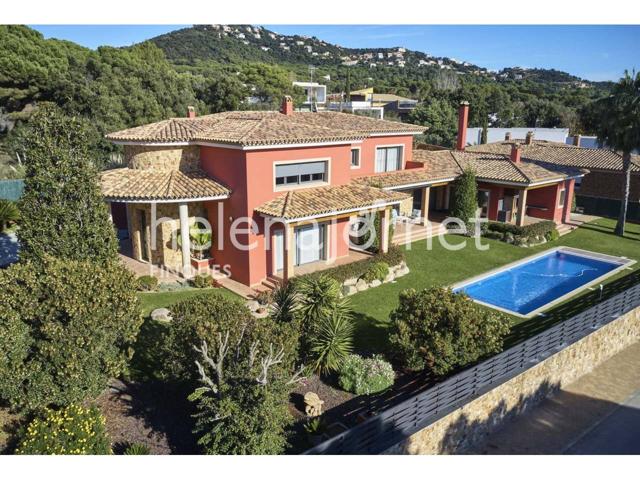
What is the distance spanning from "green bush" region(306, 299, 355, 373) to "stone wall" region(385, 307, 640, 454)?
3.54 meters

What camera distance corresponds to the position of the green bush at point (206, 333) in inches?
473

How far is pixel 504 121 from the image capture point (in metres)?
89.5

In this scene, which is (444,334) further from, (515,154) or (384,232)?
(515,154)

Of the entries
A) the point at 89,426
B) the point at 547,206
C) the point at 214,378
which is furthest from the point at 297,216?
the point at 547,206

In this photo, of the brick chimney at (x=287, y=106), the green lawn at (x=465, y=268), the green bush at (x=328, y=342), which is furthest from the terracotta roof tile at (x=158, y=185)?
the green bush at (x=328, y=342)

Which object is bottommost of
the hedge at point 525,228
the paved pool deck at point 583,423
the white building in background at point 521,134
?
the paved pool deck at point 583,423

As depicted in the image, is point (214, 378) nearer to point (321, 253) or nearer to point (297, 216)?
point (297, 216)

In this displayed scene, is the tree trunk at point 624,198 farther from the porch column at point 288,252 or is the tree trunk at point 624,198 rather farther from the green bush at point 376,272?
→ the porch column at point 288,252

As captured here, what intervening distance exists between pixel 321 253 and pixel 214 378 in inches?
517

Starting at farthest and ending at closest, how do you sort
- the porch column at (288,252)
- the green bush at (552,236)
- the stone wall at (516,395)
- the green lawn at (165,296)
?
the green bush at (552,236)
the porch column at (288,252)
the green lawn at (165,296)
the stone wall at (516,395)

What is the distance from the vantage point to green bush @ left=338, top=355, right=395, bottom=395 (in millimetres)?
13609

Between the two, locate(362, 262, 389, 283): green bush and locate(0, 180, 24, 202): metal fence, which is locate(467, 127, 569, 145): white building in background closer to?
locate(362, 262, 389, 283): green bush

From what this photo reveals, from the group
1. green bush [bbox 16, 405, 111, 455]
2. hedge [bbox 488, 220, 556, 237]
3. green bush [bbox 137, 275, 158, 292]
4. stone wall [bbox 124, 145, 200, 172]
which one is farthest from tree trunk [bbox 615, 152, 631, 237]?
green bush [bbox 16, 405, 111, 455]

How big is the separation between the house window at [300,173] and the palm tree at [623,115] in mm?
20265
